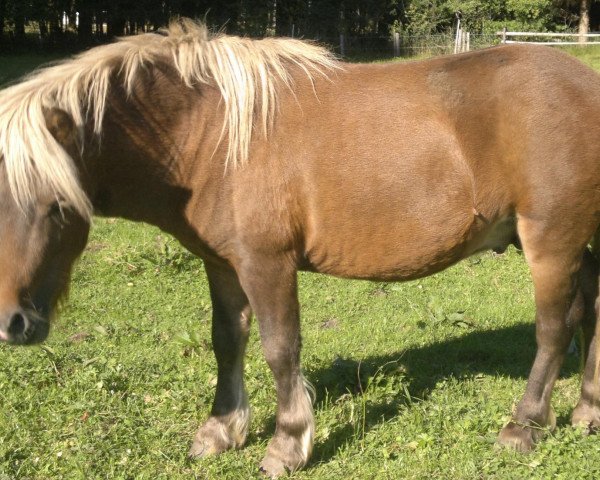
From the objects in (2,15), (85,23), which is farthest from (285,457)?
(2,15)

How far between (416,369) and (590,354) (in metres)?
1.16

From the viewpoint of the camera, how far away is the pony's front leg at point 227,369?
3969mm

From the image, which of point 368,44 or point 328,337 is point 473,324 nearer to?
point 328,337

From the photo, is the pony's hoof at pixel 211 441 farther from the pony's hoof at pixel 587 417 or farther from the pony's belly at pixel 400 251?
the pony's hoof at pixel 587 417

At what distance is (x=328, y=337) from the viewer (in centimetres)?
536

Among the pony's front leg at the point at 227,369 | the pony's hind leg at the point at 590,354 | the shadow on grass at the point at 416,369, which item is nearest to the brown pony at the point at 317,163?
the pony's front leg at the point at 227,369

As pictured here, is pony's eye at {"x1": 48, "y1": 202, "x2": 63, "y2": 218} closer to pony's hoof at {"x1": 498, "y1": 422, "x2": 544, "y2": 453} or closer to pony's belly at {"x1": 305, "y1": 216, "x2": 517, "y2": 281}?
pony's belly at {"x1": 305, "y1": 216, "x2": 517, "y2": 281}

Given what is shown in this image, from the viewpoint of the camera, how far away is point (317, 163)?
11.4 feet

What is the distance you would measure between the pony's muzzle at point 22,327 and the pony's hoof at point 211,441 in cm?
119

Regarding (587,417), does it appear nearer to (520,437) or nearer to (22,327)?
(520,437)

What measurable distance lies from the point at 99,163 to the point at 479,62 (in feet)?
6.32

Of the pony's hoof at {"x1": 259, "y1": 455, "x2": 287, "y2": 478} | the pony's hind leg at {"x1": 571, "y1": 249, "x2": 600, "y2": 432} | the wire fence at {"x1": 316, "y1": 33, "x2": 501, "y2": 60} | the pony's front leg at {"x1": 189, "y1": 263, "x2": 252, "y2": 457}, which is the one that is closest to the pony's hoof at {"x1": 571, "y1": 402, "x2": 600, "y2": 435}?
the pony's hind leg at {"x1": 571, "y1": 249, "x2": 600, "y2": 432}

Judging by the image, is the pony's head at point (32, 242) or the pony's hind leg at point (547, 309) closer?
the pony's head at point (32, 242)

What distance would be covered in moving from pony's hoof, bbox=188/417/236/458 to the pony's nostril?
1298 millimetres
